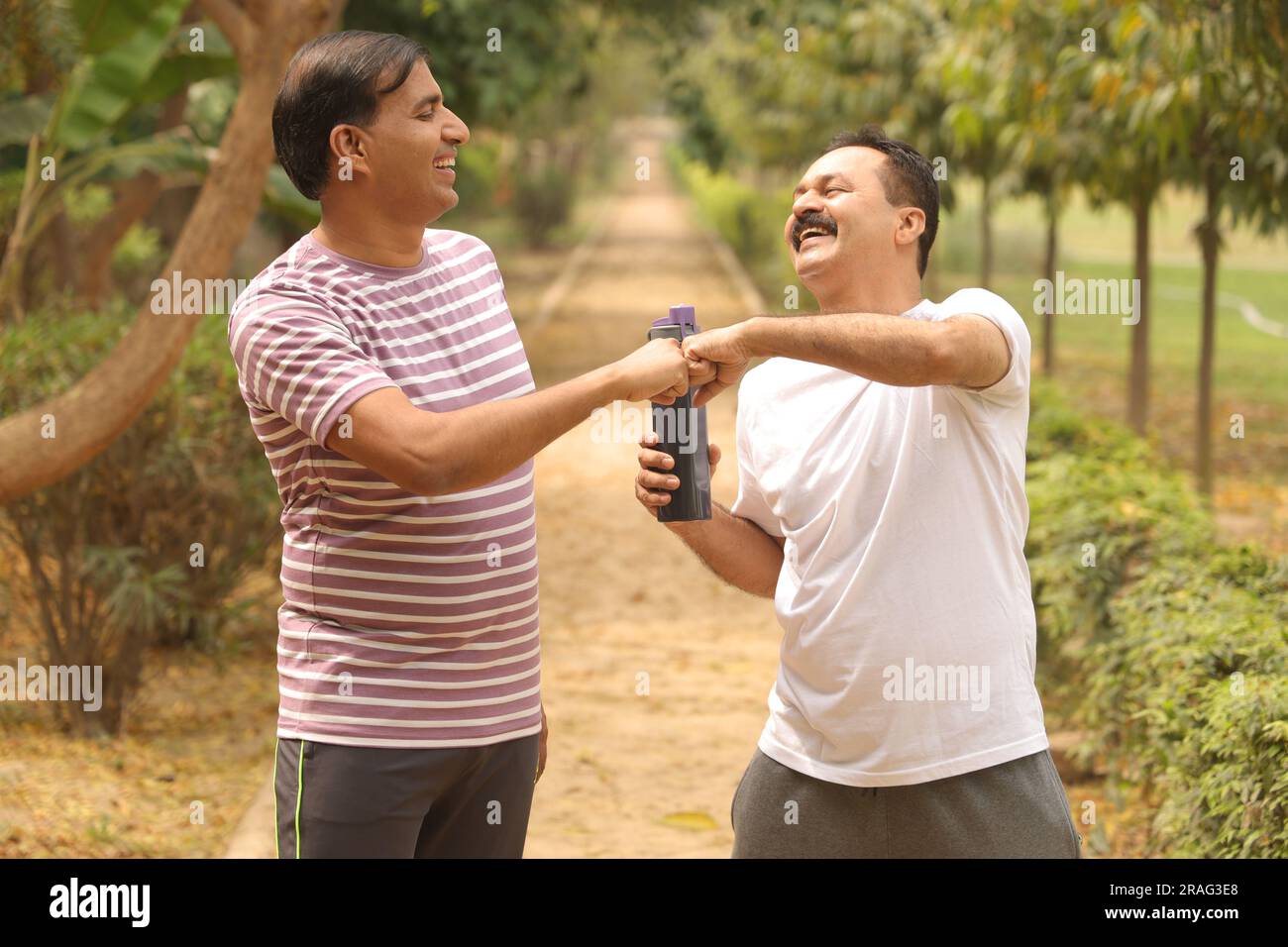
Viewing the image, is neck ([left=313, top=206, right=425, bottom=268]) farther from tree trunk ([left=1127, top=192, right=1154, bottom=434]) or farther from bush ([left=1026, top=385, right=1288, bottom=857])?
tree trunk ([left=1127, top=192, right=1154, bottom=434])

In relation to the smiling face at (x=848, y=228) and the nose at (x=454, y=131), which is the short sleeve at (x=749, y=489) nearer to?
the smiling face at (x=848, y=228)

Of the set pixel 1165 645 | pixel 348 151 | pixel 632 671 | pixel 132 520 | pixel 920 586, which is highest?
pixel 348 151

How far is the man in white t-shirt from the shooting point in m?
2.54

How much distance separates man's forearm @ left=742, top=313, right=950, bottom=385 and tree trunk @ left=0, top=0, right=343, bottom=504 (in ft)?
10.8

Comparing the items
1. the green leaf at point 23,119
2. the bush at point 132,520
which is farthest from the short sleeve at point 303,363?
the green leaf at point 23,119

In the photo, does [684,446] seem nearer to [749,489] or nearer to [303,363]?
[749,489]

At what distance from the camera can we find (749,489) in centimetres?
291

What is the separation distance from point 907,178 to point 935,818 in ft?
3.71

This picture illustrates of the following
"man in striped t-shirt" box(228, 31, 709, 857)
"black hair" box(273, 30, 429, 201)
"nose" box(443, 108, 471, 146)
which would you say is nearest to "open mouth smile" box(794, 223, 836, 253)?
"man in striped t-shirt" box(228, 31, 709, 857)

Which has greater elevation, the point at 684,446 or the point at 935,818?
the point at 684,446

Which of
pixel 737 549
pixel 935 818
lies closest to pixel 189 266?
pixel 737 549

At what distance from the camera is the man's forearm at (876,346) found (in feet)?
7.79
